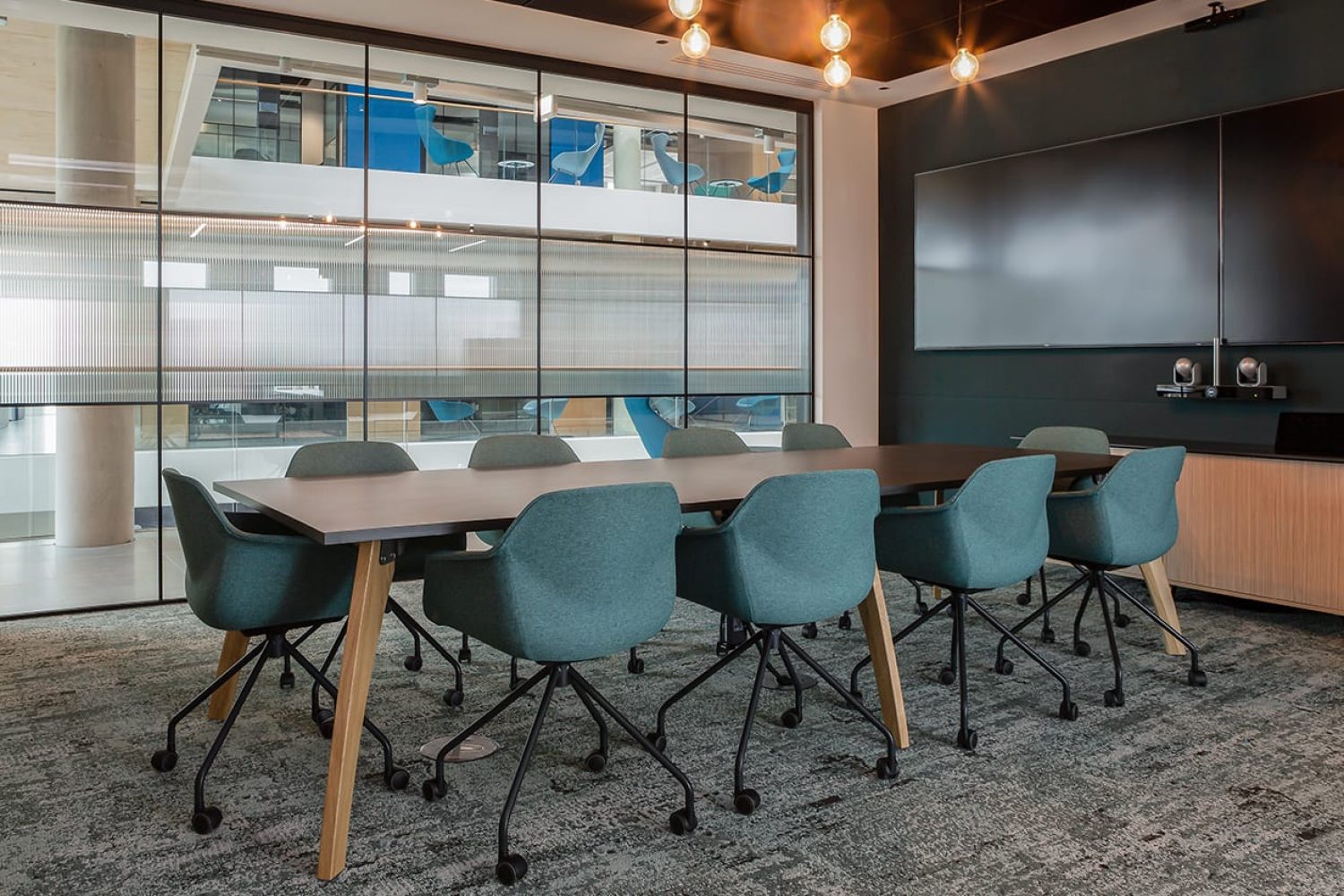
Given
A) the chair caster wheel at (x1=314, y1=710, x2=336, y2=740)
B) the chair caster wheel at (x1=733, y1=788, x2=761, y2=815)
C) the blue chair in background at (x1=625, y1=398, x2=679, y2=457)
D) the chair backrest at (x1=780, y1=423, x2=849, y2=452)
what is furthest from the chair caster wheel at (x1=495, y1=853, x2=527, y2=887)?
the blue chair in background at (x1=625, y1=398, x2=679, y2=457)

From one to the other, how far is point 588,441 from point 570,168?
5.69 ft

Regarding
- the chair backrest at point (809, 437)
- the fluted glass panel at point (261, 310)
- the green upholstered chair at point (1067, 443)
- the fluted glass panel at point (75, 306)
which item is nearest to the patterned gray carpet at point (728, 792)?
the green upholstered chair at point (1067, 443)

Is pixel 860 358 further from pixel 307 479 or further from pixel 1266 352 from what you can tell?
pixel 307 479

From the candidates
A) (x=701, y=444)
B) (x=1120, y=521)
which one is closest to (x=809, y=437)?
(x=701, y=444)

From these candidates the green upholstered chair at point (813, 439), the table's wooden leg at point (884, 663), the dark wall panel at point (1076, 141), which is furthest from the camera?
the dark wall panel at point (1076, 141)

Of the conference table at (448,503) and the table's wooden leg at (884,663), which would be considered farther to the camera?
the table's wooden leg at (884,663)

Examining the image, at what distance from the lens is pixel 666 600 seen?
2854 millimetres

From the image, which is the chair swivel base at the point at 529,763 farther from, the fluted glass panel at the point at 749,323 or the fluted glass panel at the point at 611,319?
the fluted glass panel at the point at 749,323

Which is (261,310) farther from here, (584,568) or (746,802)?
(746,802)

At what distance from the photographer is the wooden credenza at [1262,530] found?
470 cm

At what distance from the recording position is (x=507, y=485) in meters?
3.48

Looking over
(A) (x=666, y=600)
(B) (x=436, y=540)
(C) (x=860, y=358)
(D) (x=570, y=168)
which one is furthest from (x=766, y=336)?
(A) (x=666, y=600)

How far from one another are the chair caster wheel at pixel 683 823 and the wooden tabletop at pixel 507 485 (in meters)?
0.83

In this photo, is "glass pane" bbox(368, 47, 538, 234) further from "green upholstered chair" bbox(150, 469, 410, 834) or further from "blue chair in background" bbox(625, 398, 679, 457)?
"green upholstered chair" bbox(150, 469, 410, 834)
